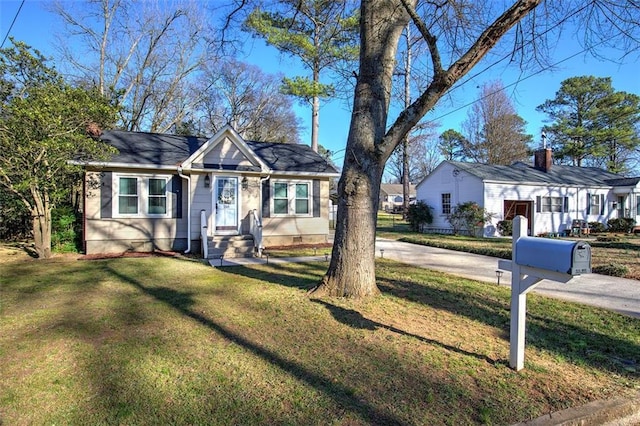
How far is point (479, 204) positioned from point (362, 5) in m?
15.9

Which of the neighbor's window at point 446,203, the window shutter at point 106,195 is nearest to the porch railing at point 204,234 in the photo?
the window shutter at point 106,195

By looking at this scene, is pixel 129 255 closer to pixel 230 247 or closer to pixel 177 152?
pixel 230 247

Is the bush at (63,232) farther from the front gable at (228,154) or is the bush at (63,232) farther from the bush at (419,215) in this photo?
the bush at (419,215)

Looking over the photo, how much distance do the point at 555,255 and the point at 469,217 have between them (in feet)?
56.3

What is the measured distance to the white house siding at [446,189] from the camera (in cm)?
1998

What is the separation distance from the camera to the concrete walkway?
240 inches

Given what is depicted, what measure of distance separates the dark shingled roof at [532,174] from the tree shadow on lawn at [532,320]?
14706mm

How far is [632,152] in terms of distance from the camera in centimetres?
3494

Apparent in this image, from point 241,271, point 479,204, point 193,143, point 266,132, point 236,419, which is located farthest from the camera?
point 266,132

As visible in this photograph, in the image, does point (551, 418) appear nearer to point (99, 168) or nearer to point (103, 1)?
point (99, 168)

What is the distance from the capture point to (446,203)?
2197cm

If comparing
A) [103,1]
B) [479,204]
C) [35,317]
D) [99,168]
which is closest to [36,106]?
[99,168]

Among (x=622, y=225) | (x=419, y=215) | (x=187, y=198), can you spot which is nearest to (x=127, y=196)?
(x=187, y=198)

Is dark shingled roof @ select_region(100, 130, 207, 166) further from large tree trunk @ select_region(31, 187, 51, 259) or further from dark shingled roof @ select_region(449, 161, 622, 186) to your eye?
dark shingled roof @ select_region(449, 161, 622, 186)
